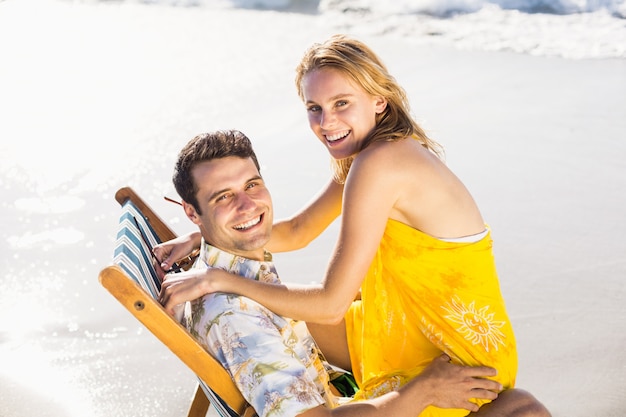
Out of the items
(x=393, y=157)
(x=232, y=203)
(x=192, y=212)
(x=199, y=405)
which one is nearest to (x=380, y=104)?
(x=393, y=157)

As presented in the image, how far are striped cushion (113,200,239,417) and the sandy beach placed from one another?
4.22 feet

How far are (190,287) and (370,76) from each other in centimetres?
103

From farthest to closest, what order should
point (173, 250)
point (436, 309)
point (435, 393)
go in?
point (173, 250), point (436, 309), point (435, 393)

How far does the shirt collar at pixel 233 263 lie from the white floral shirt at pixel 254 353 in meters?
0.23

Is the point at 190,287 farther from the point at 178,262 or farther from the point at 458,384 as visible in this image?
the point at 458,384

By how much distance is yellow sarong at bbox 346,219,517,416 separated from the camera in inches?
116

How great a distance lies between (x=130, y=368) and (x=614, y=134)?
451cm

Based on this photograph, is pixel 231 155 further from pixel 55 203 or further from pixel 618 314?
pixel 55 203

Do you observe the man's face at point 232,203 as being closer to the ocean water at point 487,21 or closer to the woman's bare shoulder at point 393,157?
the woman's bare shoulder at point 393,157

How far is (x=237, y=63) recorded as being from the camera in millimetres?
9125

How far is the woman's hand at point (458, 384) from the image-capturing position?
2.77 m

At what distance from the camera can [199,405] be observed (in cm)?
348

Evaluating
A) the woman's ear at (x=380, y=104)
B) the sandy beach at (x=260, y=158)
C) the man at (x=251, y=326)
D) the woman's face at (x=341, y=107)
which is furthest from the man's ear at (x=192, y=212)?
the sandy beach at (x=260, y=158)

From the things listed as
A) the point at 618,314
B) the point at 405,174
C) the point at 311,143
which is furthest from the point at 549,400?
the point at 311,143
